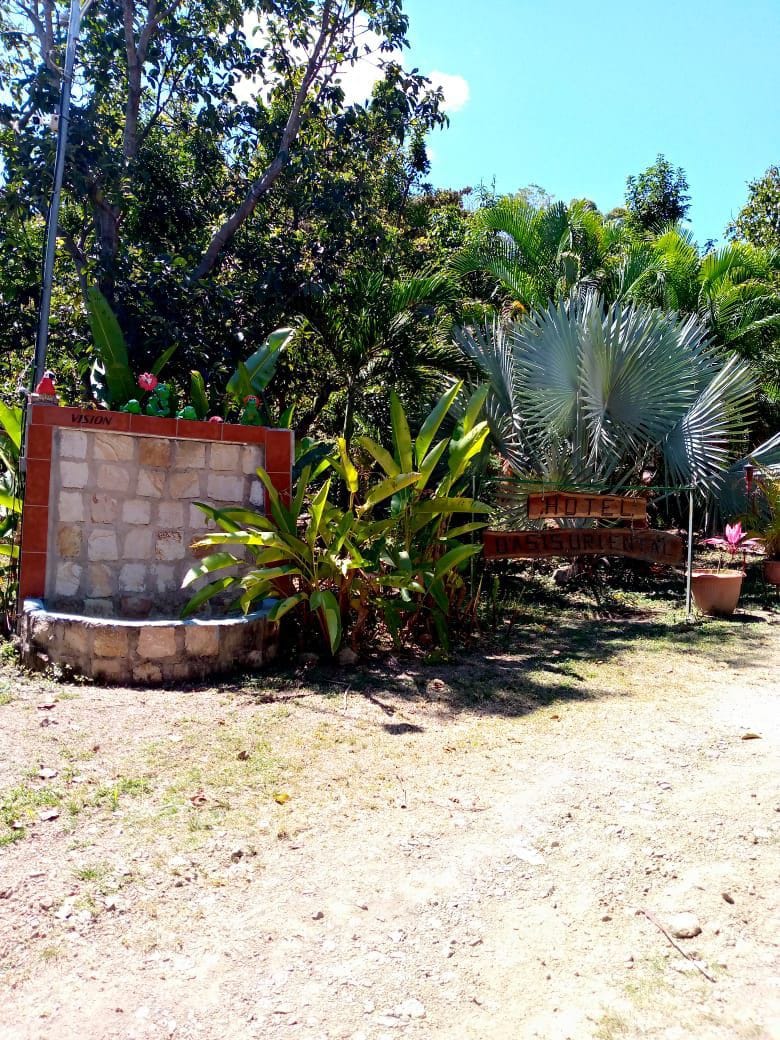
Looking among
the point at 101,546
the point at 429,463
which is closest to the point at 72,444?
the point at 101,546

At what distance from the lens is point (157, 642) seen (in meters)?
5.46

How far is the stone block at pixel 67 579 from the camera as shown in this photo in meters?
6.06

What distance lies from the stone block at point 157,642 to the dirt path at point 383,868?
35cm

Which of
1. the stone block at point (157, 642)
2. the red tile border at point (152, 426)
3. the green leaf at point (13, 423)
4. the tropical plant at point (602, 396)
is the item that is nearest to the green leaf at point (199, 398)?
the red tile border at point (152, 426)

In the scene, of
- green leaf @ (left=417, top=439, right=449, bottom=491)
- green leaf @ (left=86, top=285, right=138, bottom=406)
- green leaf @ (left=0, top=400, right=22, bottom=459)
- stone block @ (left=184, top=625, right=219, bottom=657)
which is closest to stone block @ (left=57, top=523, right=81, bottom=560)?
green leaf @ (left=0, top=400, right=22, bottom=459)

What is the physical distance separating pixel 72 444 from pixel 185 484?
2.70ft

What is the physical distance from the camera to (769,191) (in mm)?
18844

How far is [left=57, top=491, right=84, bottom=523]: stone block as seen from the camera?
19.9ft

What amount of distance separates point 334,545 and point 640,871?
337 cm

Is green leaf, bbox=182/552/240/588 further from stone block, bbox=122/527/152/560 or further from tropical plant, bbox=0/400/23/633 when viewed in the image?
tropical plant, bbox=0/400/23/633

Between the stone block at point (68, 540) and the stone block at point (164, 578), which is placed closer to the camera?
the stone block at point (68, 540)

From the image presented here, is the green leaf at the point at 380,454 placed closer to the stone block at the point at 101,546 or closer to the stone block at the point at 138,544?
the stone block at the point at 138,544

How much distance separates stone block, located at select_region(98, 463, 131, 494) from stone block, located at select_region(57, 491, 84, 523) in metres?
0.17

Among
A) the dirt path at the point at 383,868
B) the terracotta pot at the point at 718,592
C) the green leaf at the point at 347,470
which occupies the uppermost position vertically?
the green leaf at the point at 347,470
